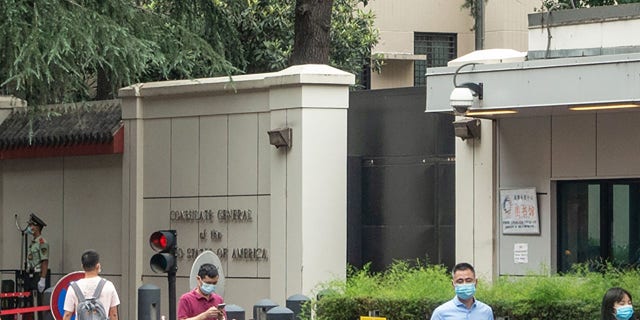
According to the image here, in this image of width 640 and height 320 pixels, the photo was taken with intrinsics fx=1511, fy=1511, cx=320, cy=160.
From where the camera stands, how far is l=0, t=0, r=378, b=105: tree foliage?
66.1ft

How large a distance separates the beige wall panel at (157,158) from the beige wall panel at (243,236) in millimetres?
1687

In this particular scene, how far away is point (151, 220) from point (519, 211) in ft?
20.8

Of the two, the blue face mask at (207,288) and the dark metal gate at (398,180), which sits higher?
the dark metal gate at (398,180)

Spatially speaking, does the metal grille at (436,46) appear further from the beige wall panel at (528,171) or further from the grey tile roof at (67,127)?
the beige wall panel at (528,171)

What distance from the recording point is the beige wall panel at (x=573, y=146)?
63.8 feet

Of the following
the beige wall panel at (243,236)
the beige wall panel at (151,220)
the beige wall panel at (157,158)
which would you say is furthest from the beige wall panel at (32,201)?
the beige wall panel at (243,236)

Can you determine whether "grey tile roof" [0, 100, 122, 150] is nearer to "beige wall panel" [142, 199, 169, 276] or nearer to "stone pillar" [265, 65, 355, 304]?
"beige wall panel" [142, 199, 169, 276]

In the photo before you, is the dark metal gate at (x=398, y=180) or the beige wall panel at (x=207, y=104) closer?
the dark metal gate at (x=398, y=180)

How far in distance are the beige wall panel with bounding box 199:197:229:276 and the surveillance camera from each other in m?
5.21

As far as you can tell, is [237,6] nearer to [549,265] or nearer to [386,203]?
[386,203]

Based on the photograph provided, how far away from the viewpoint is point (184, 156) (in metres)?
23.2

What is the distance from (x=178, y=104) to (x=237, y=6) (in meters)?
4.98

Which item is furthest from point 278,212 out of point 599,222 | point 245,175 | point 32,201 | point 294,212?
point 32,201

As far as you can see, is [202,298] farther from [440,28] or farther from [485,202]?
[440,28]
